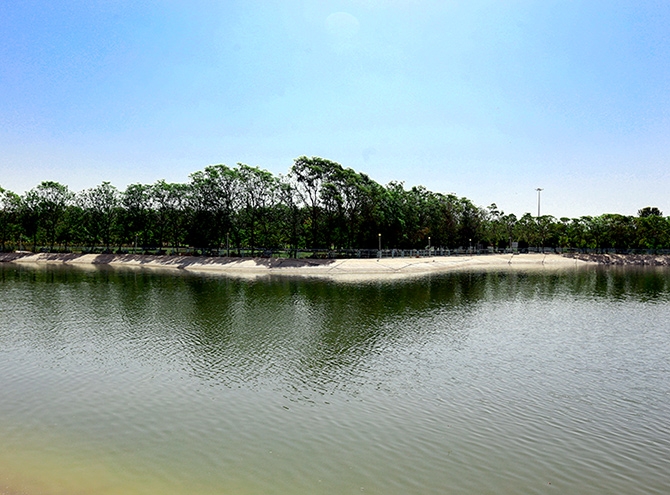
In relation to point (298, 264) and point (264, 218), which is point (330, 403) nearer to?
point (298, 264)

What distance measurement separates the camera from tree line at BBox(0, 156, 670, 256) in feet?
251

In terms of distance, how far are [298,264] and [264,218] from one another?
1502cm

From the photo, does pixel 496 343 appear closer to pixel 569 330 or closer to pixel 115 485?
pixel 569 330

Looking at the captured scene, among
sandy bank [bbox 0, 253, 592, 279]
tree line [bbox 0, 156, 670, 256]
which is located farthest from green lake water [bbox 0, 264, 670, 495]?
tree line [bbox 0, 156, 670, 256]

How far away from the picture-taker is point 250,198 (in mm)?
79750

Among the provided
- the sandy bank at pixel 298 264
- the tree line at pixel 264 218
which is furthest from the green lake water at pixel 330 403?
the tree line at pixel 264 218

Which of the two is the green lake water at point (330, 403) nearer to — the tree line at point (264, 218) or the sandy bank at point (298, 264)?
the sandy bank at point (298, 264)

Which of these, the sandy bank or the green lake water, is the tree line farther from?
the green lake water

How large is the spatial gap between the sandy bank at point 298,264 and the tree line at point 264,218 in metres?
5.66

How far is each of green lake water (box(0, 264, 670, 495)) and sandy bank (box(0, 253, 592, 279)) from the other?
3511 cm

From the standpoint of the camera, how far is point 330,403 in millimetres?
13734

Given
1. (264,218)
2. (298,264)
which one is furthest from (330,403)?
(264,218)

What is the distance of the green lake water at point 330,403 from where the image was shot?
9555 millimetres

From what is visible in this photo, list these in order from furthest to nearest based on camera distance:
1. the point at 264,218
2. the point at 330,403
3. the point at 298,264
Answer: the point at 264,218 < the point at 298,264 < the point at 330,403
